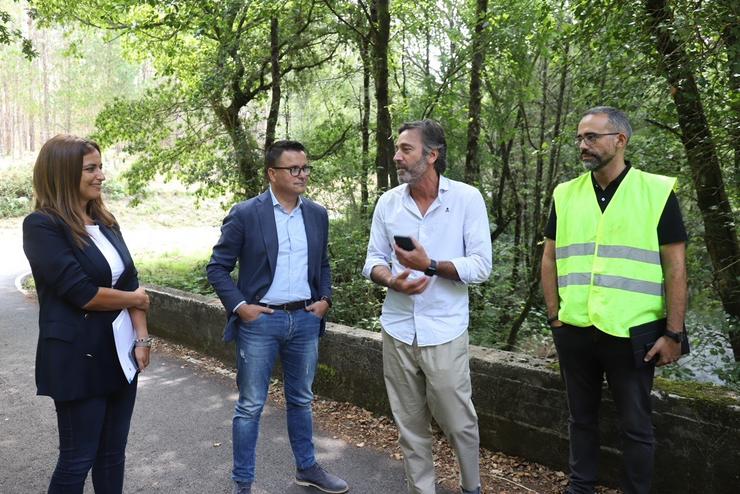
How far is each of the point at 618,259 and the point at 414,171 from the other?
1.16 meters

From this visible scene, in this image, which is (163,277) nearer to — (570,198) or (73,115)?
(570,198)

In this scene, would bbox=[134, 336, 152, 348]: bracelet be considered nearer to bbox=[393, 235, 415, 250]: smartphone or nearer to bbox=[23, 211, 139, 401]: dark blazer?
bbox=[23, 211, 139, 401]: dark blazer

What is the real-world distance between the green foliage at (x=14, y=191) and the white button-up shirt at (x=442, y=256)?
2760 cm

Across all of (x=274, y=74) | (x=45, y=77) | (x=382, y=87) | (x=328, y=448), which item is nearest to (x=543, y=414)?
(x=328, y=448)

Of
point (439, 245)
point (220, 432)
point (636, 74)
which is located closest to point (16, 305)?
point (220, 432)

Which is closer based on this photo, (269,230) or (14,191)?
(269,230)

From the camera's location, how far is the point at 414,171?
10.1ft

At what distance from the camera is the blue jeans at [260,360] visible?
133 inches

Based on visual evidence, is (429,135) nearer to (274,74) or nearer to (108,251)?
(108,251)

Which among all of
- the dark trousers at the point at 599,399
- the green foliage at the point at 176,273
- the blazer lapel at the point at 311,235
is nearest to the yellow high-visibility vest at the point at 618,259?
the dark trousers at the point at 599,399

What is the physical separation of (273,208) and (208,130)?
8181mm

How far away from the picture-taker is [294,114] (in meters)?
14.7

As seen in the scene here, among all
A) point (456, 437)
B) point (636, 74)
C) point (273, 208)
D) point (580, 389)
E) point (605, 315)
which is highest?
point (636, 74)

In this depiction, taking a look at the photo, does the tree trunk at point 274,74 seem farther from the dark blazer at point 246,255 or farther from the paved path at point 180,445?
the dark blazer at point 246,255
